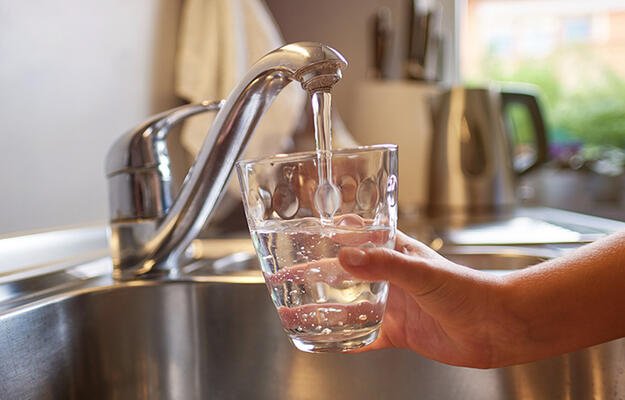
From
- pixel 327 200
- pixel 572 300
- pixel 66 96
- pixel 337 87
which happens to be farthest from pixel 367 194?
pixel 337 87

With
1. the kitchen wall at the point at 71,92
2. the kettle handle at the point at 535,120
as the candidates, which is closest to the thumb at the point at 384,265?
the kitchen wall at the point at 71,92

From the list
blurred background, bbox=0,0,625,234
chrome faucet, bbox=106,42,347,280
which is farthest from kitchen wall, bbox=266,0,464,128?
chrome faucet, bbox=106,42,347,280

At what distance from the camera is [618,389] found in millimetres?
505

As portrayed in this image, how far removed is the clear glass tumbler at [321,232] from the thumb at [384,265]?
29 mm

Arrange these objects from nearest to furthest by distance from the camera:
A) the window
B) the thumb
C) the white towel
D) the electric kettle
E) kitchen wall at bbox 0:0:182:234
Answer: the thumb → kitchen wall at bbox 0:0:182:234 → the white towel → the electric kettle → the window

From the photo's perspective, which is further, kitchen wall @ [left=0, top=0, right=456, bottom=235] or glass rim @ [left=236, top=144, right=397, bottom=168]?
kitchen wall @ [left=0, top=0, right=456, bottom=235]

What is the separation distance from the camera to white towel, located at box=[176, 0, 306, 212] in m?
1.00

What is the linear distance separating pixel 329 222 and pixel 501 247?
A: 1.47 ft

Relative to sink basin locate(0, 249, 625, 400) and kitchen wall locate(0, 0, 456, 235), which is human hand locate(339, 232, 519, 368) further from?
kitchen wall locate(0, 0, 456, 235)

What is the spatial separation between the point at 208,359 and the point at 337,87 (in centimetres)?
110

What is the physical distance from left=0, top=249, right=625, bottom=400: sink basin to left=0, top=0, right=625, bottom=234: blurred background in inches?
6.3

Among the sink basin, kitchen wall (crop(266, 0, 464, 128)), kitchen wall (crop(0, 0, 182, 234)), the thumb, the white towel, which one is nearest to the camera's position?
the thumb

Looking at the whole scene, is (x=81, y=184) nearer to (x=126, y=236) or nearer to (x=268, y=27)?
(x=126, y=236)

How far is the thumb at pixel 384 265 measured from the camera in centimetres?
34
